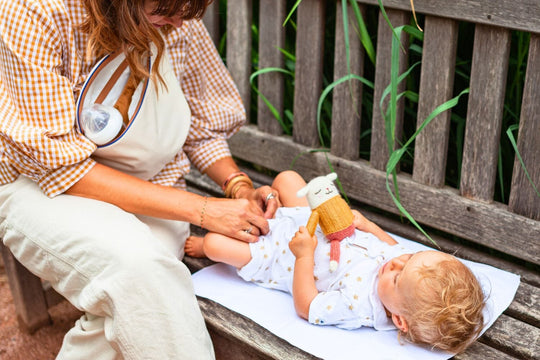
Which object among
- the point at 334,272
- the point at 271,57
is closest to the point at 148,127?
the point at 334,272

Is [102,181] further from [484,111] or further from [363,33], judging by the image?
[484,111]

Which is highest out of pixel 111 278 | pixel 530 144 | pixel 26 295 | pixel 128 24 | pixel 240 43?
pixel 128 24

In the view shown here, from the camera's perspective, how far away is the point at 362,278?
203 centimetres

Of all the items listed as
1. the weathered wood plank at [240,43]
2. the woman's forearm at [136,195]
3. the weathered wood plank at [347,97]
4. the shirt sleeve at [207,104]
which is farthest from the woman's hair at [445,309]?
the weathered wood plank at [240,43]

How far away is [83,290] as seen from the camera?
188 cm

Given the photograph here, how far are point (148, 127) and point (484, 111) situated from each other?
3.27 ft

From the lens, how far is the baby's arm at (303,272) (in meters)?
2.00

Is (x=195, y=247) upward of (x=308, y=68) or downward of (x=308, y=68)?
downward

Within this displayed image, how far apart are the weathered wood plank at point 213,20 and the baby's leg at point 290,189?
0.87 metres

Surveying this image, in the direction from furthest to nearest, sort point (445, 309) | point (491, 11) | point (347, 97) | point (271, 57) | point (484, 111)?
point (271, 57), point (347, 97), point (484, 111), point (491, 11), point (445, 309)

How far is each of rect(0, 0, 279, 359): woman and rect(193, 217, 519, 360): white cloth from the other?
0.17 metres

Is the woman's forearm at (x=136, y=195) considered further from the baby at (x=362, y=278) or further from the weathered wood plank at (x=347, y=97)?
the weathered wood plank at (x=347, y=97)

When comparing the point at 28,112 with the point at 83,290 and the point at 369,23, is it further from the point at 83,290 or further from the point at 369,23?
the point at 369,23

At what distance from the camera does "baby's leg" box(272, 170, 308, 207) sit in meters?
2.37
